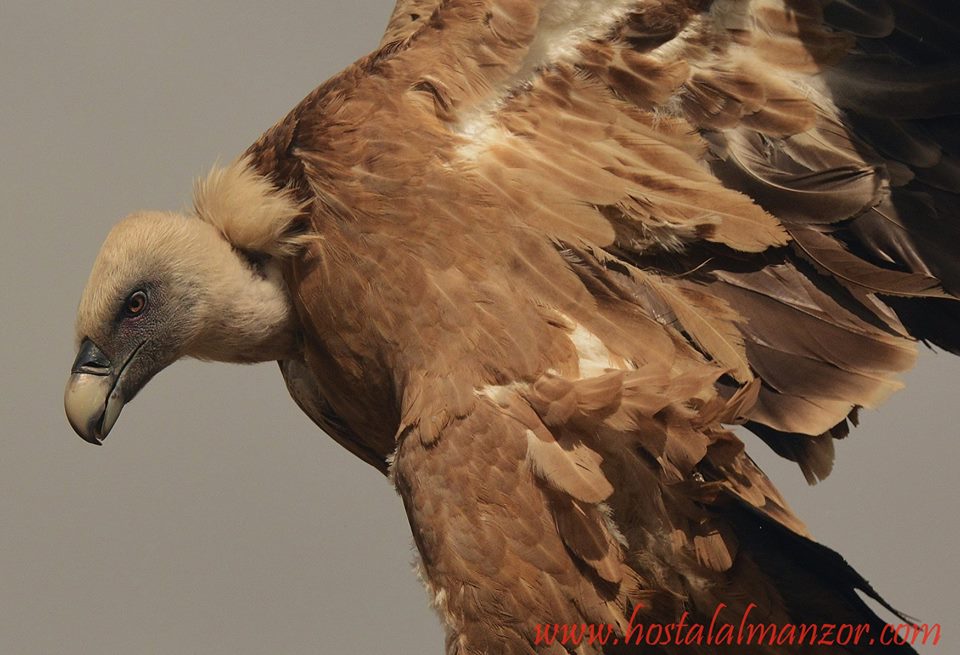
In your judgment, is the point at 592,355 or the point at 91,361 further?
the point at 91,361

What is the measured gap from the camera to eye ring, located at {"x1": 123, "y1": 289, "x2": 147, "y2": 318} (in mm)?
5305

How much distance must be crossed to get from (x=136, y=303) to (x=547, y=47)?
61.9 inches

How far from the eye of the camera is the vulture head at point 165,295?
527cm

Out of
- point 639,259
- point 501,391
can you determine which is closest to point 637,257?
point 639,259

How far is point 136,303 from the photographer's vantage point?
5316mm

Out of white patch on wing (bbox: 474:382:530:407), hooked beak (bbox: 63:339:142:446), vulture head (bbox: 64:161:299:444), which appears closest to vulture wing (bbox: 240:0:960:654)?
white patch on wing (bbox: 474:382:530:407)

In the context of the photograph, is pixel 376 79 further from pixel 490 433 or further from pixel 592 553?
pixel 592 553

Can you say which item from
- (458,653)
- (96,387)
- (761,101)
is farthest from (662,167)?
(96,387)

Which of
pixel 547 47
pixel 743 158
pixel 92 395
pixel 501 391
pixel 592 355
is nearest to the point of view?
pixel 501 391

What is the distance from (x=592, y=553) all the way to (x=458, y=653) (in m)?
0.45

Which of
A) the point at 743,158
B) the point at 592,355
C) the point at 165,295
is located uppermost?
the point at 165,295

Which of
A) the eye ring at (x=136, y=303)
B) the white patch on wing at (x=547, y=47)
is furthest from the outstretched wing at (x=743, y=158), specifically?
the eye ring at (x=136, y=303)

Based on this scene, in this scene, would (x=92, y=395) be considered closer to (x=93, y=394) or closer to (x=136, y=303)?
(x=93, y=394)

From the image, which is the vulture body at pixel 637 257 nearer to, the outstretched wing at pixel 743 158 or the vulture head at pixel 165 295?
the outstretched wing at pixel 743 158
